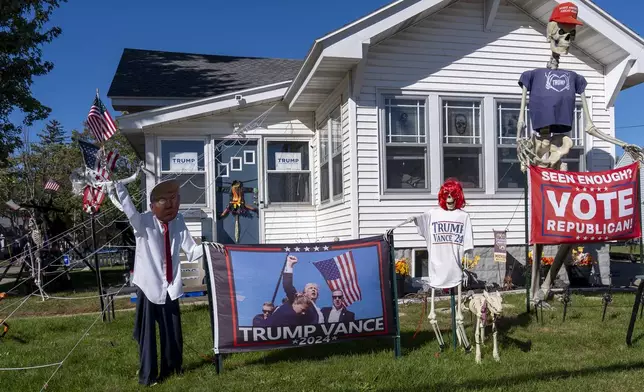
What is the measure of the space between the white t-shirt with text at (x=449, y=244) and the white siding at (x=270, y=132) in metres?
5.63

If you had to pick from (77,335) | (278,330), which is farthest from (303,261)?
(77,335)

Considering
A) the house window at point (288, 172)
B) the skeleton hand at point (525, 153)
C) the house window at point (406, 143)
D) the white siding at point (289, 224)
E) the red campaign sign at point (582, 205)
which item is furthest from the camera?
the house window at point (288, 172)

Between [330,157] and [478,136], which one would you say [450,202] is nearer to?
[478,136]

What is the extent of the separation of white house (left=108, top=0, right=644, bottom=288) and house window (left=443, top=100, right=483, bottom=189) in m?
0.02

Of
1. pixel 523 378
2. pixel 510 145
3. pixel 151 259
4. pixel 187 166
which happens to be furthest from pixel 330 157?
pixel 523 378

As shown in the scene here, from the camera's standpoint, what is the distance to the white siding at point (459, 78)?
9.19 meters

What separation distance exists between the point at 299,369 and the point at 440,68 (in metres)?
6.27

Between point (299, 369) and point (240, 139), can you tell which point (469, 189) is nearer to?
point (240, 139)

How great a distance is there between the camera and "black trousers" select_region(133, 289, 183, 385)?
4.79m

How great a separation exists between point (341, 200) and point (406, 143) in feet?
4.74

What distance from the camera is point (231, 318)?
4.94 m

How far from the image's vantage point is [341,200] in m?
9.45

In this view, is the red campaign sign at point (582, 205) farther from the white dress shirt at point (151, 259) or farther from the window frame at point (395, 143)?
the white dress shirt at point (151, 259)

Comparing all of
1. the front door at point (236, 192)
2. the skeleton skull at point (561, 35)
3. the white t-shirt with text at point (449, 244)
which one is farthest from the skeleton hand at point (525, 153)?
the front door at point (236, 192)
